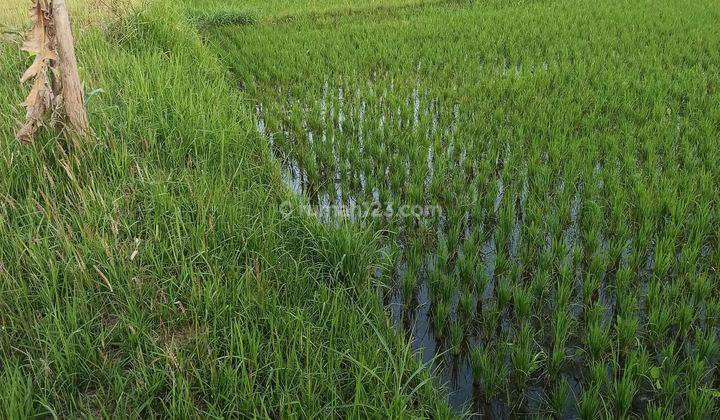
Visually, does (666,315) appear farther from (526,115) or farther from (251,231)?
(526,115)

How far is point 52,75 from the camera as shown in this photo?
3309mm

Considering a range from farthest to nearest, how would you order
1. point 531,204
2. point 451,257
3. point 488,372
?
point 531,204 < point 451,257 < point 488,372

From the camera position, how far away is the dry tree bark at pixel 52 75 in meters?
2.97

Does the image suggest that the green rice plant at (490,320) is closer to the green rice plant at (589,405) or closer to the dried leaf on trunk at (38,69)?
the green rice plant at (589,405)

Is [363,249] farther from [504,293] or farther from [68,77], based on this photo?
[68,77]

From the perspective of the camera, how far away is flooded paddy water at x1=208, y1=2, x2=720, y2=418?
6.97 feet

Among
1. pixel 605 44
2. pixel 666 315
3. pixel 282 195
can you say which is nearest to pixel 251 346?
pixel 282 195

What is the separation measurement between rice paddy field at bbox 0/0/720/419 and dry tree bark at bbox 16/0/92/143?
0.53ft

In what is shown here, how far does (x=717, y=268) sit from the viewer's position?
2562mm

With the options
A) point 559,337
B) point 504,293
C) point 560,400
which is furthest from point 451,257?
point 560,400

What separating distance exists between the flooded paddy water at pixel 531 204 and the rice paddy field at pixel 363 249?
0.05ft

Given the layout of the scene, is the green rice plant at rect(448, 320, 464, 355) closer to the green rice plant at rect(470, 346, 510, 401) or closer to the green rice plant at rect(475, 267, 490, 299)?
the green rice plant at rect(470, 346, 510, 401)

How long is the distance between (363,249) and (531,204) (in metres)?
1.09

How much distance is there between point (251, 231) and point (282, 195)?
1.80 ft
